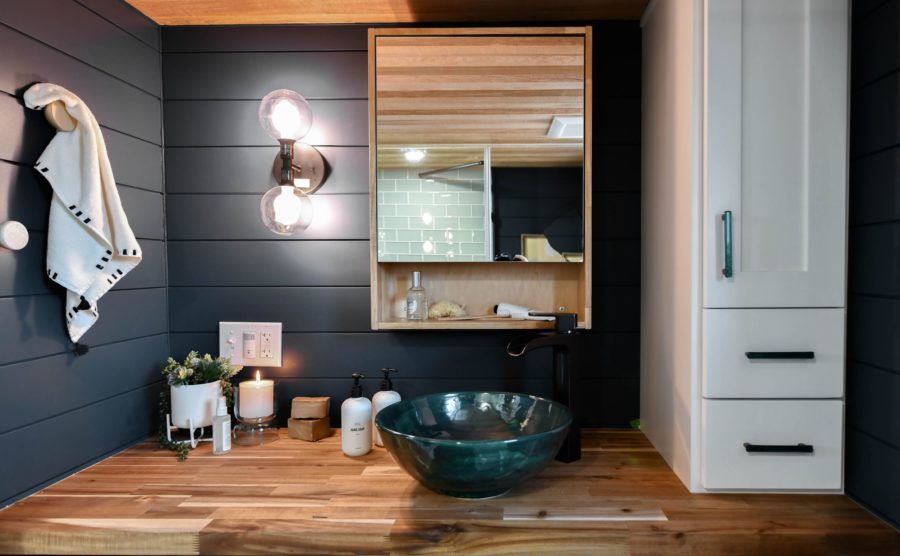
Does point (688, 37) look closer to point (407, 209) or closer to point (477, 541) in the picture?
point (407, 209)

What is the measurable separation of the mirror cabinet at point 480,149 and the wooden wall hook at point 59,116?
27.4 inches

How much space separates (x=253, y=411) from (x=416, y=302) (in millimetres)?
552

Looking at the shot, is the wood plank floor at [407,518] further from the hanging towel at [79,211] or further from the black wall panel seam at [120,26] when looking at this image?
the black wall panel seam at [120,26]

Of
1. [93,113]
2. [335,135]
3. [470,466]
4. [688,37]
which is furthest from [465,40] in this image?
[470,466]

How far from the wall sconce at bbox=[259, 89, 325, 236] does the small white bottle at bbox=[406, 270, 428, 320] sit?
0.36 m

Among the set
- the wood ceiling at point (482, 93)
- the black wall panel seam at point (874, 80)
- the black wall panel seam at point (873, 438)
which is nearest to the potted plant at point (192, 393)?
the wood ceiling at point (482, 93)

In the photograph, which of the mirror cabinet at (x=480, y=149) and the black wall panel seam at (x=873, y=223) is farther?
the mirror cabinet at (x=480, y=149)

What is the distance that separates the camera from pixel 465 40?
143 centimetres

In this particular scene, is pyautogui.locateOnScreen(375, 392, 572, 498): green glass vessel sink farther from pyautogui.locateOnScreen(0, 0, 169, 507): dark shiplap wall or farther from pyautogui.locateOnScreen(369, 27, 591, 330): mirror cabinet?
pyautogui.locateOnScreen(0, 0, 169, 507): dark shiplap wall

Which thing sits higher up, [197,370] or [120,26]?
[120,26]

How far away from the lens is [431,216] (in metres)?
1.45

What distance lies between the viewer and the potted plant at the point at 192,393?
1.38 metres

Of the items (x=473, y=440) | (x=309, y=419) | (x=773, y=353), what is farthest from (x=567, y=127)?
(x=309, y=419)

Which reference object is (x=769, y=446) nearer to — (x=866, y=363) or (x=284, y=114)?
(x=866, y=363)
